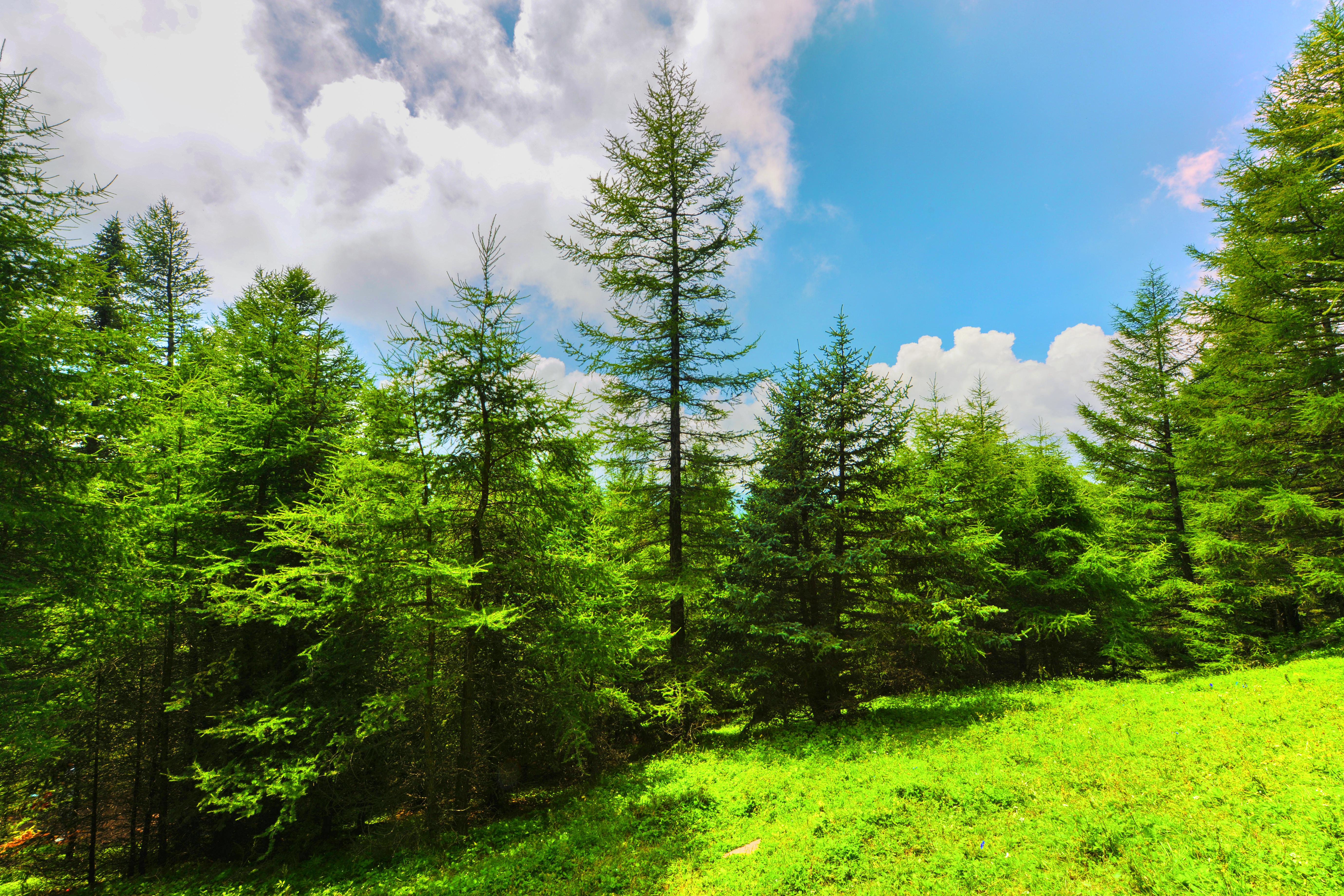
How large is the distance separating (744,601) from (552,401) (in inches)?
307

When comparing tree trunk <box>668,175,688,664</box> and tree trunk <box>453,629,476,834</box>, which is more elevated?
tree trunk <box>668,175,688,664</box>

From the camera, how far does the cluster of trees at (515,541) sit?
369 inches

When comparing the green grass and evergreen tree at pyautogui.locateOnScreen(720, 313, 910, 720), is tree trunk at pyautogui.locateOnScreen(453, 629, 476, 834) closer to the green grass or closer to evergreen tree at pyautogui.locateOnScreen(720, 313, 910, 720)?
the green grass

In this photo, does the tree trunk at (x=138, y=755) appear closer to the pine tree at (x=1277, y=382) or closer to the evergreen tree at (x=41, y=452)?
the evergreen tree at (x=41, y=452)

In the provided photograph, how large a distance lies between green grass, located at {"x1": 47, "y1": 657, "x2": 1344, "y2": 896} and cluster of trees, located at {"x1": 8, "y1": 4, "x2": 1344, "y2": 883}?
61.1 inches

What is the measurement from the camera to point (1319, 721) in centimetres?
890

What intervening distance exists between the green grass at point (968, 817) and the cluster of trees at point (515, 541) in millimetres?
1552

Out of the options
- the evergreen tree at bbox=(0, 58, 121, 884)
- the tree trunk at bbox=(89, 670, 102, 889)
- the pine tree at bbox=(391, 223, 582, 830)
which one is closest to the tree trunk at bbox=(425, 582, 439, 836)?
the pine tree at bbox=(391, 223, 582, 830)

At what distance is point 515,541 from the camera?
1033 cm

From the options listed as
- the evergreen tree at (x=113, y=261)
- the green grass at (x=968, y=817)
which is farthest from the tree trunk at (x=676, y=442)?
the evergreen tree at (x=113, y=261)

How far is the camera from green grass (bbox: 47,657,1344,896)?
6.14 m

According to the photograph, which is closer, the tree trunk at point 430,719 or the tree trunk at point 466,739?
the tree trunk at point 430,719

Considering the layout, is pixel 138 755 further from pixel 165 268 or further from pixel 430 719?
pixel 165 268

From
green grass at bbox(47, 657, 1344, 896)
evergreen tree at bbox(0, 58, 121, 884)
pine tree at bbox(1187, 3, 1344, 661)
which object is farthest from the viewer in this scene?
pine tree at bbox(1187, 3, 1344, 661)
